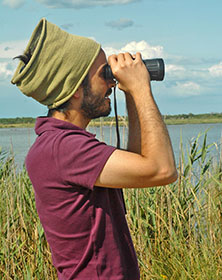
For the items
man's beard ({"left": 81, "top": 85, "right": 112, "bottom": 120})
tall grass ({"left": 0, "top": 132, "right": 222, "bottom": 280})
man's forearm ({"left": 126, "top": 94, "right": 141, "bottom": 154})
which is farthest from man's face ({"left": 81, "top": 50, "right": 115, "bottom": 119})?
tall grass ({"left": 0, "top": 132, "right": 222, "bottom": 280})

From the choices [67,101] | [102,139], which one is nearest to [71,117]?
[67,101]

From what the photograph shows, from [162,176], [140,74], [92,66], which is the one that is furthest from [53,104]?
[162,176]

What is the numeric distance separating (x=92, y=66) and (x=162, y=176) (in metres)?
0.41

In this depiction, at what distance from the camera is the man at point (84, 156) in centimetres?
118

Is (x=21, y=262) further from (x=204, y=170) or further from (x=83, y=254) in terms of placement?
(x=83, y=254)

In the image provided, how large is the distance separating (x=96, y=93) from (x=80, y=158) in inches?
10.8

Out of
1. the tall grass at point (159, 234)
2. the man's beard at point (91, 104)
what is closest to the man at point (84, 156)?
the man's beard at point (91, 104)

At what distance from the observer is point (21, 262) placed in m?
3.02

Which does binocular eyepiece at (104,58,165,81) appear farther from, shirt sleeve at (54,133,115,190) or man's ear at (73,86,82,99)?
shirt sleeve at (54,133,115,190)

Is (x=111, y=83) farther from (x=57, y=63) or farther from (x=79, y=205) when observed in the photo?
(x=79, y=205)

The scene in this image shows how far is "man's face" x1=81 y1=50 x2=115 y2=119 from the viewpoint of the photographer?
1.36 meters

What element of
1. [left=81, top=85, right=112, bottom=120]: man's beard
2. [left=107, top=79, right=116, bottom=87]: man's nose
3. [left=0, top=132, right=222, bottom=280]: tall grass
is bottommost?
[left=0, top=132, right=222, bottom=280]: tall grass

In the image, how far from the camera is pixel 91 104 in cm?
136

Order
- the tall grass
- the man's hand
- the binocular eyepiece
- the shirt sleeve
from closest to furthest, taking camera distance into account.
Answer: the shirt sleeve < the man's hand < the binocular eyepiece < the tall grass
